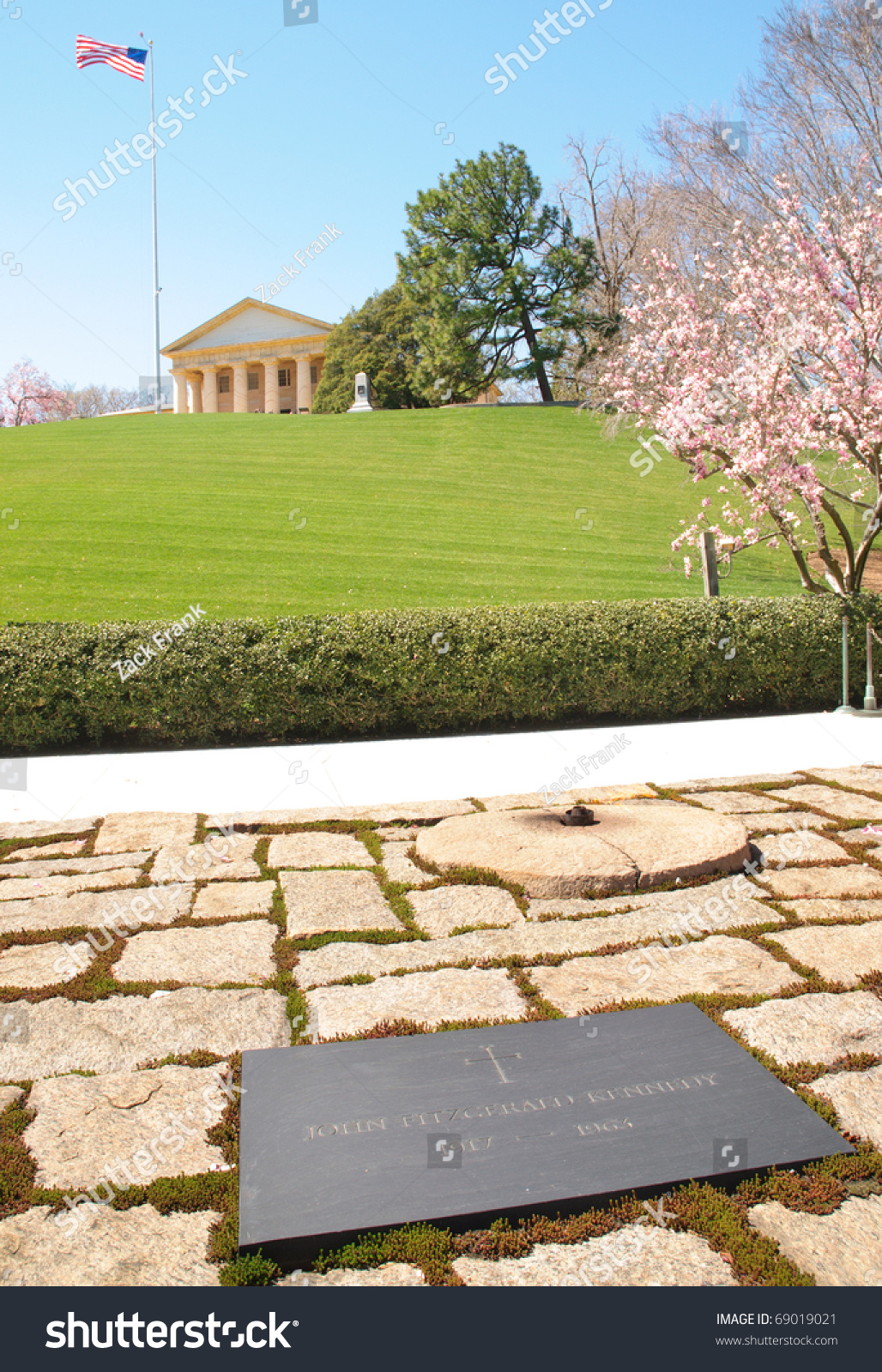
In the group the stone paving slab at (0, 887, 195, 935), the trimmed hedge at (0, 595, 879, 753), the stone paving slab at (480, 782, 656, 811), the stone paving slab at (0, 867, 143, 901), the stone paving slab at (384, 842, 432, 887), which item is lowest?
the stone paving slab at (0, 887, 195, 935)

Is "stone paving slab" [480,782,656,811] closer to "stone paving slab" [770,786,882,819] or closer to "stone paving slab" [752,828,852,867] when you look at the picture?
"stone paving slab" [770,786,882,819]

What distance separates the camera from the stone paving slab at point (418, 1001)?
2980 mm

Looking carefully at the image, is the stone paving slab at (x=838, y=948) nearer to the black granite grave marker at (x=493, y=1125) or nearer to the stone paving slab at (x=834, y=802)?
the black granite grave marker at (x=493, y=1125)

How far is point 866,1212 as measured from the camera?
2072 millimetres

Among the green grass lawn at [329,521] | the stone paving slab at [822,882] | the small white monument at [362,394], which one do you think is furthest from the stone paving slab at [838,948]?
the small white monument at [362,394]

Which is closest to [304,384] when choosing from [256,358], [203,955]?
[256,358]

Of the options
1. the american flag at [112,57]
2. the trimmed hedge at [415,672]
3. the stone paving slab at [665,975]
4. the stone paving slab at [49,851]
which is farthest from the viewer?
the american flag at [112,57]

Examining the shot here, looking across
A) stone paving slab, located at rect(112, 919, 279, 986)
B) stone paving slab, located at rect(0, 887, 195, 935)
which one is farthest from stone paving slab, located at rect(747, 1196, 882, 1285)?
stone paving slab, located at rect(0, 887, 195, 935)

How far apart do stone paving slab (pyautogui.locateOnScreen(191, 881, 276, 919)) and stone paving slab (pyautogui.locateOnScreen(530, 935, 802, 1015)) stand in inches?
52.2

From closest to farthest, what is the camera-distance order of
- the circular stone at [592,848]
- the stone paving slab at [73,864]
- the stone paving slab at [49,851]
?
1. the circular stone at [592,848]
2. the stone paving slab at [73,864]
3. the stone paving slab at [49,851]

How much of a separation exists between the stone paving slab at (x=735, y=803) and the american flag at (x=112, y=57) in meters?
23.6

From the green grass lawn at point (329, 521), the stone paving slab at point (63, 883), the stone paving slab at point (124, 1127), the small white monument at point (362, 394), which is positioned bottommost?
the stone paving slab at point (124, 1127)

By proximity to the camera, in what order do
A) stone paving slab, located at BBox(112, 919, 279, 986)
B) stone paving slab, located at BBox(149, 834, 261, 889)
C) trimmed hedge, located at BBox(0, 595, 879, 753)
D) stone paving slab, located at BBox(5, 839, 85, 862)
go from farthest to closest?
1. trimmed hedge, located at BBox(0, 595, 879, 753)
2. stone paving slab, located at BBox(5, 839, 85, 862)
3. stone paving slab, located at BBox(149, 834, 261, 889)
4. stone paving slab, located at BBox(112, 919, 279, 986)

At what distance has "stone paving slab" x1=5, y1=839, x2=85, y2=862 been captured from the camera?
476 cm
